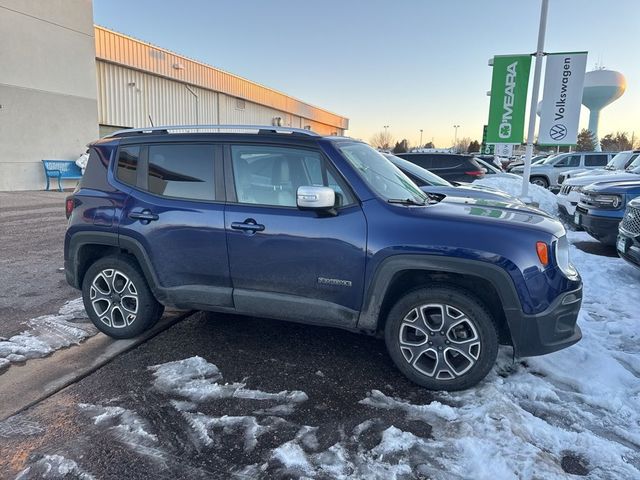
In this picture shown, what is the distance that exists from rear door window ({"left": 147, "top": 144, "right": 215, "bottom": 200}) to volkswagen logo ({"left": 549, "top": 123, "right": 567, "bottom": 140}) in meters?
11.1

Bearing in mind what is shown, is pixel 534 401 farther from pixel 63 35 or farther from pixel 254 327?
pixel 63 35

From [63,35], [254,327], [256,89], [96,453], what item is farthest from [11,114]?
[256,89]

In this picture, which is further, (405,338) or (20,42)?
(20,42)

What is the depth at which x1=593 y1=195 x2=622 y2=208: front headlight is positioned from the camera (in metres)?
7.28

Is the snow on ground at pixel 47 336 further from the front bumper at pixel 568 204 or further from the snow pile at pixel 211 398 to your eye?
the front bumper at pixel 568 204

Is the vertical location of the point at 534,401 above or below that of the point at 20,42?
below

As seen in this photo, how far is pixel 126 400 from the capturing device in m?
3.16

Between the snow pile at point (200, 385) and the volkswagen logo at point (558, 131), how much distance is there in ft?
37.9

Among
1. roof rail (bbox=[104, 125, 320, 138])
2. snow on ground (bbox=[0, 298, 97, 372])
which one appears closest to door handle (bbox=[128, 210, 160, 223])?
roof rail (bbox=[104, 125, 320, 138])

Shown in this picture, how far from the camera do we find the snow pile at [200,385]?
3.21 metres

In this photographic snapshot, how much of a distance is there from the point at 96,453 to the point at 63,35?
1883cm

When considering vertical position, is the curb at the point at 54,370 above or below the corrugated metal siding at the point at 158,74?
below

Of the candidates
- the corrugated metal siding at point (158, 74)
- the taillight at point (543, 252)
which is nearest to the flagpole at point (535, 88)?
the taillight at point (543, 252)

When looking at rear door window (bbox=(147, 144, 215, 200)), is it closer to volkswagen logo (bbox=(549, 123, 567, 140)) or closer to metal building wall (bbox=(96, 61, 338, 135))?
volkswagen logo (bbox=(549, 123, 567, 140))
